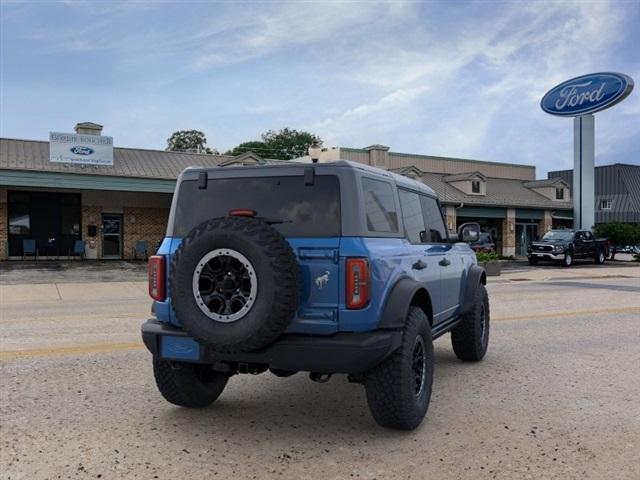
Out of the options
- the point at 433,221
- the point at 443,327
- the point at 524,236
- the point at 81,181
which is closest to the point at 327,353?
the point at 443,327

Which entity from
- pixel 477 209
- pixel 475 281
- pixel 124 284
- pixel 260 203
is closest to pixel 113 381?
pixel 260 203

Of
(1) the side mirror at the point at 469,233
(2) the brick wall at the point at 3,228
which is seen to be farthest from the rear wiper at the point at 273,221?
(2) the brick wall at the point at 3,228

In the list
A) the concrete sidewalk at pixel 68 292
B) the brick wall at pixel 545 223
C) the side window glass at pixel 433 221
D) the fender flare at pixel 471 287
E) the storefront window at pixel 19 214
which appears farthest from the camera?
the brick wall at pixel 545 223

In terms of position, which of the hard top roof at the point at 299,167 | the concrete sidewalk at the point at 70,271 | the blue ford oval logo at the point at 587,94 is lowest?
the concrete sidewalk at the point at 70,271

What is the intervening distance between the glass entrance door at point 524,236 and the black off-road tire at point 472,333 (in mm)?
33677

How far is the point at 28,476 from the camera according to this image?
367cm

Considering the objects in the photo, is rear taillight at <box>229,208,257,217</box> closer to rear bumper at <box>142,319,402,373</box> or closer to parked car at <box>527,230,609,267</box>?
rear bumper at <box>142,319,402,373</box>

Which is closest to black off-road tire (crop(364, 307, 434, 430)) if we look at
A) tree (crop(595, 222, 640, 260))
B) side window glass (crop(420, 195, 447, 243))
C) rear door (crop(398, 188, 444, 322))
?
rear door (crop(398, 188, 444, 322))

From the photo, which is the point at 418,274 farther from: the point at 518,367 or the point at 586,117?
the point at 586,117

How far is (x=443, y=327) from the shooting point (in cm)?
580

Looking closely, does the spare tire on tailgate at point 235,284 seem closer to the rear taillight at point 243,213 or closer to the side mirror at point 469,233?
the rear taillight at point 243,213

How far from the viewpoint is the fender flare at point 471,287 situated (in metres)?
6.51

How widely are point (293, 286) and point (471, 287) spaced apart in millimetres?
3297

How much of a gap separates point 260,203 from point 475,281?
3.27 m
